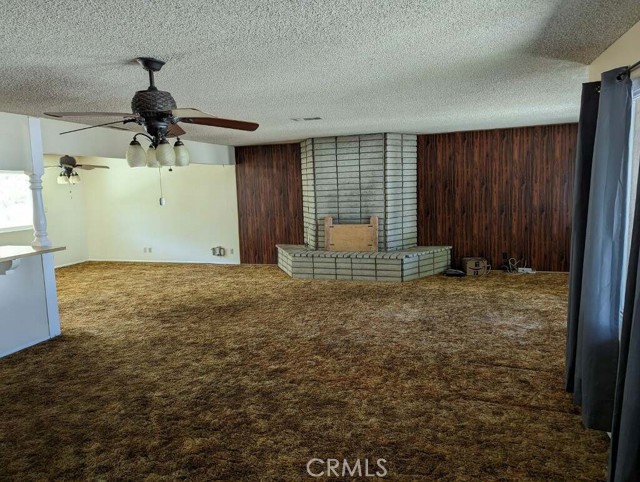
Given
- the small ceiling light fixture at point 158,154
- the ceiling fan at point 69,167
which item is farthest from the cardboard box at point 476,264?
the ceiling fan at point 69,167

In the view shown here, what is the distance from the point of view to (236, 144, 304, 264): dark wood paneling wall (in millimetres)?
7617

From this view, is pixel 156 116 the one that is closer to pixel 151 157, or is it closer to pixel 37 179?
pixel 151 157

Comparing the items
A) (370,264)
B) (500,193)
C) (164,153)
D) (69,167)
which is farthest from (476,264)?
(69,167)

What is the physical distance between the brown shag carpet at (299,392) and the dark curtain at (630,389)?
466 mm

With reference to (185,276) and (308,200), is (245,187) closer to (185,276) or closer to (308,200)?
(308,200)

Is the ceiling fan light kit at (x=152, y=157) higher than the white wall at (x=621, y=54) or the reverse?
the reverse

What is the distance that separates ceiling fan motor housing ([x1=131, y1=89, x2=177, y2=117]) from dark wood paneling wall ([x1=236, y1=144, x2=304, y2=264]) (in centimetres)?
507

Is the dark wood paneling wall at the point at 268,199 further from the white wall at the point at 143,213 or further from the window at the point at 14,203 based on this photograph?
the window at the point at 14,203

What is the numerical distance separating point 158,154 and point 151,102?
371mm

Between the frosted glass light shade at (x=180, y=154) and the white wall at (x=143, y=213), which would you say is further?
the white wall at (x=143, y=213)

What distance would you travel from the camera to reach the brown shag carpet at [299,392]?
89.7 inches

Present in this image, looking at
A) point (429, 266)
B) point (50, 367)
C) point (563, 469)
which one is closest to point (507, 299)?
point (429, 266)

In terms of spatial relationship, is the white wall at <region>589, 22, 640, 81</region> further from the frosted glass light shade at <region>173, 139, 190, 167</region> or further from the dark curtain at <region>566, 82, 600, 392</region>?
the frosted glass light shade at <region>173, 139, 190, 167</region>

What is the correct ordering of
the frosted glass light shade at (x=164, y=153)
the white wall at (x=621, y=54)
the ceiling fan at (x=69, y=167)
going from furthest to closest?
1. the ceiling fan at (x=69, y=167)
2. the frosted glass light shade at (x=164, y=153)
3. the white wall at (x=621, y=54)
